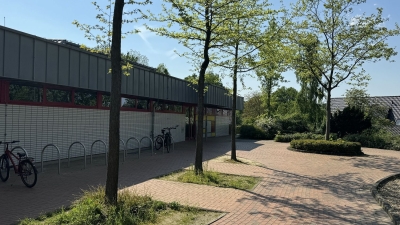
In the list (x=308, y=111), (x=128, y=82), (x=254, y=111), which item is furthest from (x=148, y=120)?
(x=254, y=111)

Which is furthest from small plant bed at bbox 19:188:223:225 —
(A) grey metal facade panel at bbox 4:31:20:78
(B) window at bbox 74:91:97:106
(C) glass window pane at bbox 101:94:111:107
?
(C) glass window pane at bbox 101:94:111:107

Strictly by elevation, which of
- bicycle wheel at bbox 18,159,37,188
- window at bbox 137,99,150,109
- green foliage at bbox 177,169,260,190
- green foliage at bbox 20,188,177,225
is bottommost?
green foliage at bbox 177,169,260,190

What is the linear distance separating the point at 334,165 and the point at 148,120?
9653 mm

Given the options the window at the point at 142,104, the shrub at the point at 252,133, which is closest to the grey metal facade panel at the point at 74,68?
the window at the point at 142,104

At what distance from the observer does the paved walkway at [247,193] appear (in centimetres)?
616

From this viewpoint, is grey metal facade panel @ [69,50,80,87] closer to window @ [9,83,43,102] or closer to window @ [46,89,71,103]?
window @ [46,89,71,103]

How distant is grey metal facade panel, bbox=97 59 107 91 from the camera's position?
12.6 meters

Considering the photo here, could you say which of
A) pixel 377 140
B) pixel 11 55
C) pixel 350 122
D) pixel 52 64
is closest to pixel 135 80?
pixel 52 64

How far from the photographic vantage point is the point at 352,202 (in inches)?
298

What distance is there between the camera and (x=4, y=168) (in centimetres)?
846

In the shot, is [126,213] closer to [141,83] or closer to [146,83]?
[141,83]

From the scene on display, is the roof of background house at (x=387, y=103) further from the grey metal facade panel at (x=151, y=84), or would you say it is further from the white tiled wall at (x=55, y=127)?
the white tiled wall at (x=55, y=127)

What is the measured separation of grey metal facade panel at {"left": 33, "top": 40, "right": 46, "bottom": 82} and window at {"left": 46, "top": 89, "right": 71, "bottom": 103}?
65.8 inches

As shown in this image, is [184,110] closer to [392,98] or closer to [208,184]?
[208,184]
